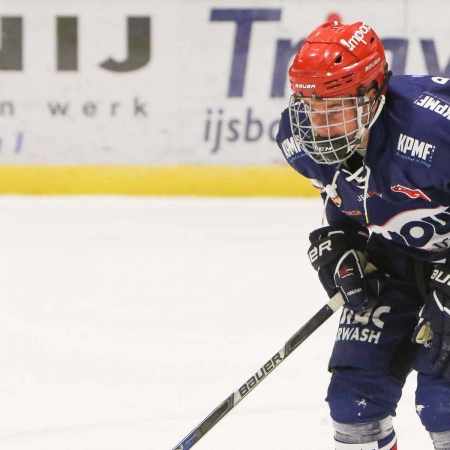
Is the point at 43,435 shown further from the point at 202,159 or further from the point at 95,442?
the point at 202,159

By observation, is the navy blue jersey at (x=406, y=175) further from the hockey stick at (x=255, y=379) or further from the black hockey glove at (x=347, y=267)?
the hockey stick at (x=255, y=379)

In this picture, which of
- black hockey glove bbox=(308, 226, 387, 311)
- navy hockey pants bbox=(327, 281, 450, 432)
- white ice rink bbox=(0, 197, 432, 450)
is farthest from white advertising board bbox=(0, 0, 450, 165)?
navy hockey pants bbox=(327, 281, 450, 432)

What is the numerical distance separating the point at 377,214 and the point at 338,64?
0.34 meters

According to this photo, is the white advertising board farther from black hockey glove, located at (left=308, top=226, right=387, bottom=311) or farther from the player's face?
the player's face

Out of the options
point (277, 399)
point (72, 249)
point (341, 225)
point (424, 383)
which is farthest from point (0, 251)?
point (424, 383)

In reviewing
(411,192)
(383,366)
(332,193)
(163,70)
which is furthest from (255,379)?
(163,70)

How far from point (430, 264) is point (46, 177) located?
4.07m

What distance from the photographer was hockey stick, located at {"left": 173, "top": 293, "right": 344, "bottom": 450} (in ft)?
7.60

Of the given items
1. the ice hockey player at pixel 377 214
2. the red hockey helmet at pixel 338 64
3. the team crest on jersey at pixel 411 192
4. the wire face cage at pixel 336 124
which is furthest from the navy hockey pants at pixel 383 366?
the red hockey helmet at pixel 338 64

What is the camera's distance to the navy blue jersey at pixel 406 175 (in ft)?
6.70

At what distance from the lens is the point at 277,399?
9.84 feet

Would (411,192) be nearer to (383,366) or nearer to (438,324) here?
(438,324)

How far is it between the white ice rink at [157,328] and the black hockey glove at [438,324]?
0.66 metres

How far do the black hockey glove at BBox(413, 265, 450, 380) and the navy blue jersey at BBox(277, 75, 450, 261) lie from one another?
0.39ft
